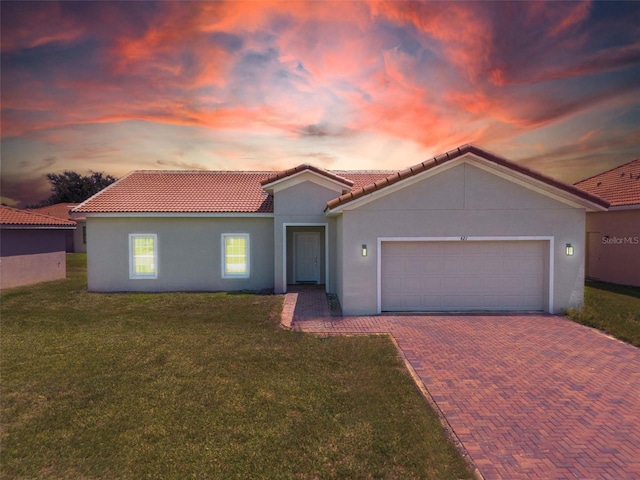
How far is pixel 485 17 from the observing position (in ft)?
43.3

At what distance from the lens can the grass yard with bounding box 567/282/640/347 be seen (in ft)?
29.4

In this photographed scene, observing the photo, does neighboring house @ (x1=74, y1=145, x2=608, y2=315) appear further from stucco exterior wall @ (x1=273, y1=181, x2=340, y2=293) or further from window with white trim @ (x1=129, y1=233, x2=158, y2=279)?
window with white trim @ (x1=129, y1=233, x2=158, y2=279)

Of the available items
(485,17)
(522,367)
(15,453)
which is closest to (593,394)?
(522,367)

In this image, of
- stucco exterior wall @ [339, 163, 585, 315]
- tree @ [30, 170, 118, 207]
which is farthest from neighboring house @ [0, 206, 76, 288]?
tree @ [30, 170, 118, 207]

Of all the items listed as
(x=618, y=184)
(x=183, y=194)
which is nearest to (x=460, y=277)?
(x=183, y=194)

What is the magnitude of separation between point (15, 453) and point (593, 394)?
339 inches

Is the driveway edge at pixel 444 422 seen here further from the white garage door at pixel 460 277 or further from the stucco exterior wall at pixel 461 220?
the white garage door at pixel 460 277

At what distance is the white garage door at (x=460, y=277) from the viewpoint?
10.9 meters

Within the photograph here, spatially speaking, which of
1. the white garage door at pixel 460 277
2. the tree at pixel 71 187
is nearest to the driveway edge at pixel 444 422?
the white garage door at pixel 460 277

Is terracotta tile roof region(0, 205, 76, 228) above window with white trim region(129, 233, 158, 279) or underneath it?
above

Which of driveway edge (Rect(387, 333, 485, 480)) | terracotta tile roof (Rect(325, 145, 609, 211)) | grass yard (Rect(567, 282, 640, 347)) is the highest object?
terracotta tile roof (Rect(325, 145, 609, 211))

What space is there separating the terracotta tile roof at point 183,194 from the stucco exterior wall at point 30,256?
15.1 feet

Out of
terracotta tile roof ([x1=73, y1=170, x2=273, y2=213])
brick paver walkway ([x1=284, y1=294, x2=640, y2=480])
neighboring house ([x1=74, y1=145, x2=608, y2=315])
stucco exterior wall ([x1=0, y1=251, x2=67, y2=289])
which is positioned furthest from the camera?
stucco exterior wall ([x1=0, y1=251, x2=67, y2=289])

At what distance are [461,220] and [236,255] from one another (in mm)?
9505
